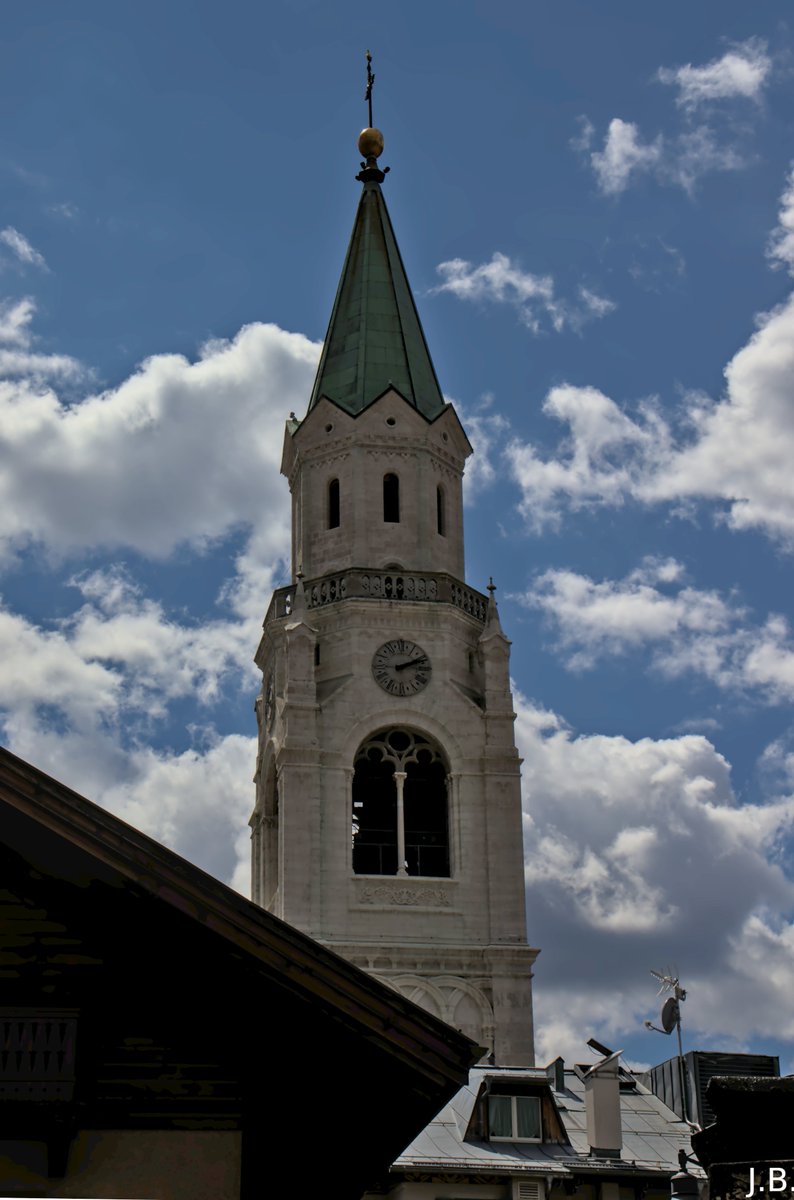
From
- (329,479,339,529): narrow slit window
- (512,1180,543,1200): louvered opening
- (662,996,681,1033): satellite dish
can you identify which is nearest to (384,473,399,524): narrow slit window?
(329,479,339,529): narrow slit window

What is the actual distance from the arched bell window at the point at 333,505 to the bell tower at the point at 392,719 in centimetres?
8

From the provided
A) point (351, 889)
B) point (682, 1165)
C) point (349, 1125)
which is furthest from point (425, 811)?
point (349, 1125)

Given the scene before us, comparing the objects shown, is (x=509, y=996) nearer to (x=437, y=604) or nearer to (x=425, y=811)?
(x=425, y=811)

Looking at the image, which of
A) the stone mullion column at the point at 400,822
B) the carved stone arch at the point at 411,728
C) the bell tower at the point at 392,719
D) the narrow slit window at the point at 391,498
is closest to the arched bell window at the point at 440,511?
the bell tower at the point at 392,719

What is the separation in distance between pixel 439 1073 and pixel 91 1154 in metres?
2.53

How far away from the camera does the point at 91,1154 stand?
13352 millimetres

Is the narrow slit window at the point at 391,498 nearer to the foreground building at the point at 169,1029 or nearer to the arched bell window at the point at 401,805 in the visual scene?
the arched bell window at the point at 401,805

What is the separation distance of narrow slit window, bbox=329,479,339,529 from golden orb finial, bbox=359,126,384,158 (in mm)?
17005

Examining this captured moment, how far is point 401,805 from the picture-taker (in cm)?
6450

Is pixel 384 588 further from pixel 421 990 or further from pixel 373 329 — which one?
pixel 421 990

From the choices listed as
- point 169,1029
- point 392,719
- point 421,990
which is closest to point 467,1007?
point 421,990

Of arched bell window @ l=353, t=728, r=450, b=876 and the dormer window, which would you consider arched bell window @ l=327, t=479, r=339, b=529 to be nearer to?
arched bell window @ l=353, t=728, r=450, b=876

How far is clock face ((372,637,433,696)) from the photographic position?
6594 cm

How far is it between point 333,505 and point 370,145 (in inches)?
718
